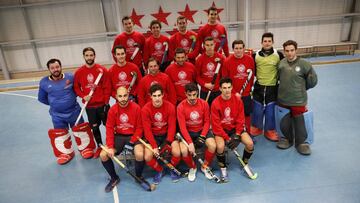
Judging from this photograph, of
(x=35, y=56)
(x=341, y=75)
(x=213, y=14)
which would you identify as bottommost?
(x=341, y=75)

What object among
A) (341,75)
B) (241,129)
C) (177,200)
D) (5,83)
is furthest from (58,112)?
(341,75)

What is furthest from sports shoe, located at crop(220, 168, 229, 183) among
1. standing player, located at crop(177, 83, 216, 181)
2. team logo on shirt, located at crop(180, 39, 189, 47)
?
team logo on shirt, located at crop(180, 39, 189, 47)

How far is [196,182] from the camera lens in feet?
12.0

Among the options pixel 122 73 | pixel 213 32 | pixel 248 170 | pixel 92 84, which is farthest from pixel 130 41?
pixel 248 170

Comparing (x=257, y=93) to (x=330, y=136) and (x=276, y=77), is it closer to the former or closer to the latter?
A: (x=276, y=77)

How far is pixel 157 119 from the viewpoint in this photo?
147 inches

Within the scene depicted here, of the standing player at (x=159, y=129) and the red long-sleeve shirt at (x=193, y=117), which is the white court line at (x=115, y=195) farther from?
the red long-sleeve shirt at (x=193, y=117)

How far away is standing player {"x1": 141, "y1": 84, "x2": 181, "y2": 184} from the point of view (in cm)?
363

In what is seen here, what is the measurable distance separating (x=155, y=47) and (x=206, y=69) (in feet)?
4.00

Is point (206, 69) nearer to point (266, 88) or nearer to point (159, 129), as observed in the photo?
point (266, 88)

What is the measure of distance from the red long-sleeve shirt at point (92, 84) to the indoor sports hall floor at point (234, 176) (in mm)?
1050

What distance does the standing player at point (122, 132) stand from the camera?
3.63m

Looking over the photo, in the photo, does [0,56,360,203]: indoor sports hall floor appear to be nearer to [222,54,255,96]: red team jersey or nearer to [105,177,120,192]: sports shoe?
[105,177,120,192]: sports shoe

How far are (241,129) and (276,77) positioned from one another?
3.79 feet
